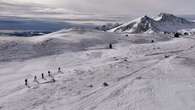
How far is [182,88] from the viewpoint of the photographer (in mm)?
22828

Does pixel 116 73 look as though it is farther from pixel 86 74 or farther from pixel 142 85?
pixel 142 85

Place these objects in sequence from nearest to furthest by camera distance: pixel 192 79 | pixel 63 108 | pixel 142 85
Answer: pixel 63 108, pixel 142 85, pixel 192 79

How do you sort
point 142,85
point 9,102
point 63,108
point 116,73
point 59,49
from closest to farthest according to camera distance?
point 63,108
point 9,102
point 142,85
point 116,73
point 59,49

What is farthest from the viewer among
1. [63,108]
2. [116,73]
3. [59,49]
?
[59,49]

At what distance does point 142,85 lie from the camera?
77.9ft

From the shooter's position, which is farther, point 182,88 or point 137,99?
point 182,88

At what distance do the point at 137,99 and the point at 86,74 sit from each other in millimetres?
10241

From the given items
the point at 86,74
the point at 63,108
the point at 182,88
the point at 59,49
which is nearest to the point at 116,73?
the point at 86,74

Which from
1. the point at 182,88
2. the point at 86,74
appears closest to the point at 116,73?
the point at 86,74

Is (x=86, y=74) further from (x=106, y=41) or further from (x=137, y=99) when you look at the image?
(x=106, y=41)

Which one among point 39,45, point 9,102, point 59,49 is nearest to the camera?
point 9,102

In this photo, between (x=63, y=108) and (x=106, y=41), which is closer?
(x=63, y=108)

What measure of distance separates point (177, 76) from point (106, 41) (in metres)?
45.0

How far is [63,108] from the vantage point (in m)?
20.0
